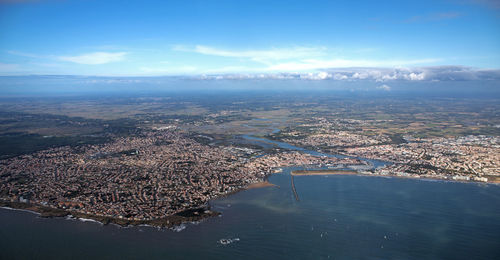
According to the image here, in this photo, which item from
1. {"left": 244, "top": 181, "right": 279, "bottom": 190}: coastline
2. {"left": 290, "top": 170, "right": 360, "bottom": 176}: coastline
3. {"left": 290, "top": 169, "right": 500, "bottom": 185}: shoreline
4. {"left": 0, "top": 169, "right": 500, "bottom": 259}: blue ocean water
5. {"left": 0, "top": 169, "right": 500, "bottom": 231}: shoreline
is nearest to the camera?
{"left": 0, "top": 169, "right": 500, "bottom": 259}: blue ocean water

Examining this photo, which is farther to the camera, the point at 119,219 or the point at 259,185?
the point at 259,185

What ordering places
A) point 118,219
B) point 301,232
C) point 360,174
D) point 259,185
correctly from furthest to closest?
point 360,174
point 259,185
point 118,219
point 301,232

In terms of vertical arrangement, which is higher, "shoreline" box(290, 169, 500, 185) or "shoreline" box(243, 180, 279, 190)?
"shoreline" box(243, 180, 279, 190)

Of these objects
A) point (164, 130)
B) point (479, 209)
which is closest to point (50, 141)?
point (164, 130)

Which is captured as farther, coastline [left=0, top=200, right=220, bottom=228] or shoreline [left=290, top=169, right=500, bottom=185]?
shoreline [left=290, top=169, right=500, bottom=185]

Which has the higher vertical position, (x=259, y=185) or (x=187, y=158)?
(x=187, y=158)

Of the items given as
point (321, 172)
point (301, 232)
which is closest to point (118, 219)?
point (301, 232)

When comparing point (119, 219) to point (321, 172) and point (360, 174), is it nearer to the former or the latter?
point (321, 172)

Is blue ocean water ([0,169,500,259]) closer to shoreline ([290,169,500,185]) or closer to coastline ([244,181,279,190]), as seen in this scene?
coastline ([244,181,279,190])

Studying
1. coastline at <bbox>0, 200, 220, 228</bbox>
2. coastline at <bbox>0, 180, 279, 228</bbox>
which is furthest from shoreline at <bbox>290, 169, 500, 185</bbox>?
coastline at <bbox>0, 200, 220, 228</bbox>

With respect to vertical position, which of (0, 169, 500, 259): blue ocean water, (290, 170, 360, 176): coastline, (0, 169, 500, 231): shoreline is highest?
(0, 169, 500, 231): shoreline
